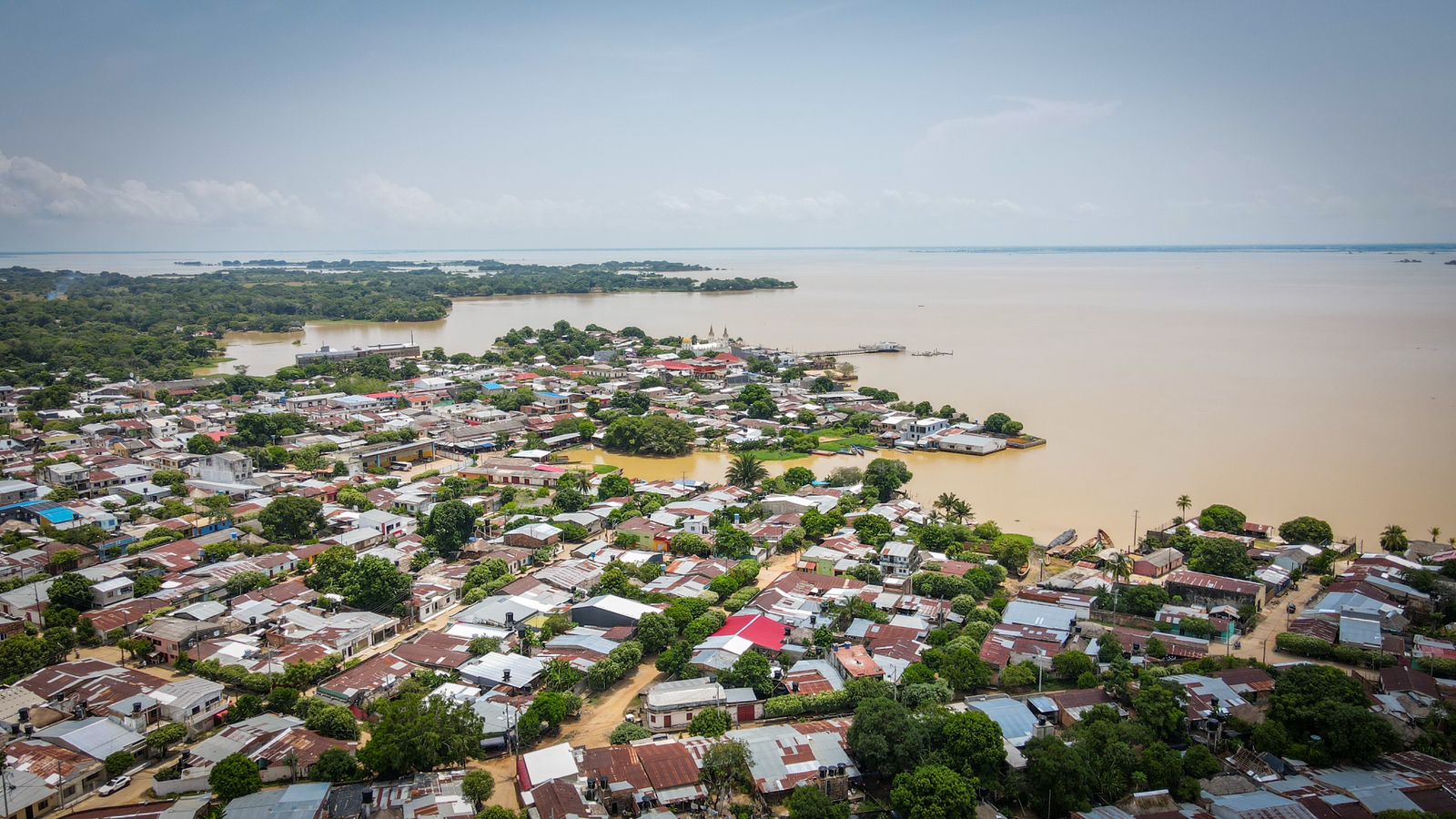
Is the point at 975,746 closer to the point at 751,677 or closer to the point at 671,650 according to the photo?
the point at 751,677

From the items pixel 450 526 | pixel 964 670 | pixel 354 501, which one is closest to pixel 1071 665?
pixel 964 670

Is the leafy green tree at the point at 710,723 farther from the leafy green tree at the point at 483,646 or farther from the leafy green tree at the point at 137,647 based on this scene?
the leafy green tree at the point at 137,647

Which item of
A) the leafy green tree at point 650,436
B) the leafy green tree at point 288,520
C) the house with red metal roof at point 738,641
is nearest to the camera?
the house with red metal roof at point 738,641

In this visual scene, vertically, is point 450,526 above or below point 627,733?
above

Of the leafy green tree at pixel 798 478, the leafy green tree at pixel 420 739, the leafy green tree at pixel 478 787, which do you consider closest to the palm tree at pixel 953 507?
the leafy green tree at pixel 798 478

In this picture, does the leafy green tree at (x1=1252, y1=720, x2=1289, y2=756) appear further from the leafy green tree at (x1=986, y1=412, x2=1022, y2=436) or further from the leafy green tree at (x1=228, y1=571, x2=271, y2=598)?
the leafy green tree at (x1=986, y1=412, x2=1022, y2=436)

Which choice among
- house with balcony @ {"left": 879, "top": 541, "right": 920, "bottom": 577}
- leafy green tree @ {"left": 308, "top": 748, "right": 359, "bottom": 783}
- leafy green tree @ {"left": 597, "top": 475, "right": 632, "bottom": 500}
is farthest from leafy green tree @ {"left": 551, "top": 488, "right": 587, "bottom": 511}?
leafy green tree @ {"left": 308, "top": 748, "right": 359, "bottom": 783}
